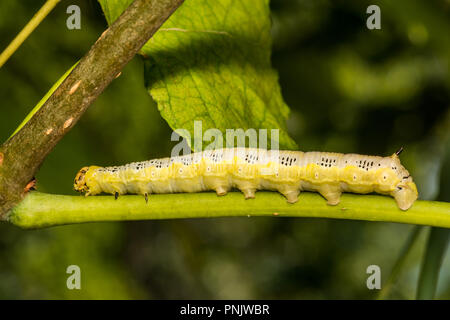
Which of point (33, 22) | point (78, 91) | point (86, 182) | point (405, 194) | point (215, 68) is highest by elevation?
point (215, 68)

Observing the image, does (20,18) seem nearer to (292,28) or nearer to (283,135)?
(283,135)

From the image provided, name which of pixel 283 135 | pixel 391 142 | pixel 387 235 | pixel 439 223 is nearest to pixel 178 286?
pixel 387 235

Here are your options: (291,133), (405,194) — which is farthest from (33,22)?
(291,133)

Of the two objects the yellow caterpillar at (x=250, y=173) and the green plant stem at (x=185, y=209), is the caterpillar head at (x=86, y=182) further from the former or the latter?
the green plant stem at (x=185, y=209)

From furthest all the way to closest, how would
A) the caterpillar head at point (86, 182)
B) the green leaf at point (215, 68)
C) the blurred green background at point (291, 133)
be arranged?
the blurred green background at point (291, 133), the caterpillar head at point (86, 182), the green leaf at point (215, 68)

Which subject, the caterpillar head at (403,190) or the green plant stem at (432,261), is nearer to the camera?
the caterpillar head at (403,190)

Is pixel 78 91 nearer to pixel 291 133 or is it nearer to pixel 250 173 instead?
pixel 250 173

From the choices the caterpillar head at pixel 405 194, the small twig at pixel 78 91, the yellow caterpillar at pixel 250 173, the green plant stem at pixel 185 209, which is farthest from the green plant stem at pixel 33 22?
the caterpillar head at pixel 405 194
